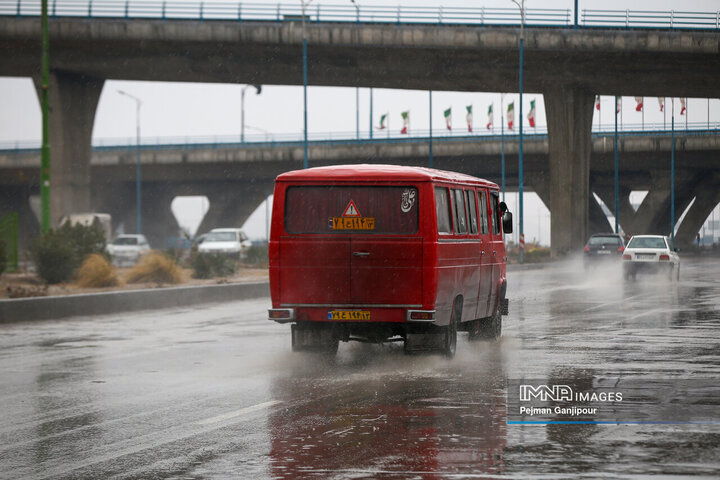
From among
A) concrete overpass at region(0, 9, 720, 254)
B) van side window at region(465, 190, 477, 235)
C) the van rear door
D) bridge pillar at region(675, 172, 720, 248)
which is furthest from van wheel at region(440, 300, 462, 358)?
bridge pillar at region(675, 172, 720, 248)

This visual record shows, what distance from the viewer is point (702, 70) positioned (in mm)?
60156

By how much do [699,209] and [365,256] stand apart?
95.1m

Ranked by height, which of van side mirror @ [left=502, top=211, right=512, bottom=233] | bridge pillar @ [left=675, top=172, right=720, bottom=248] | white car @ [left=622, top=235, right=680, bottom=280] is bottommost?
white car @ [left=622, top=235, right=680, bottom=280]

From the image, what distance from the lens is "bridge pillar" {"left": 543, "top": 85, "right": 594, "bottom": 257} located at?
63938 mm

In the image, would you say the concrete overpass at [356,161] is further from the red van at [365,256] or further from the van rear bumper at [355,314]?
the van rear bumper at [355,314]

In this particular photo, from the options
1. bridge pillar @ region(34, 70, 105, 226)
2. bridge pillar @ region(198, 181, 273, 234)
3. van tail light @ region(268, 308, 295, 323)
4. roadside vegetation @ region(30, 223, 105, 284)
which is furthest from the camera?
bridge pillar @ region(198, 181, 273, 234)

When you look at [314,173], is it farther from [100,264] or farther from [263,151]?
[263,151]

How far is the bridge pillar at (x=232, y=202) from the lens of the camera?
330ft

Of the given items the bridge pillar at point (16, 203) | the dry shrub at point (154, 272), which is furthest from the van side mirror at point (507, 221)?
the bridge pillar at point (16, 203)

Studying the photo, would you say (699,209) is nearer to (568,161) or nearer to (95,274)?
(568,161)

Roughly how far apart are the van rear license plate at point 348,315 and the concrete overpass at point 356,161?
7114 cm

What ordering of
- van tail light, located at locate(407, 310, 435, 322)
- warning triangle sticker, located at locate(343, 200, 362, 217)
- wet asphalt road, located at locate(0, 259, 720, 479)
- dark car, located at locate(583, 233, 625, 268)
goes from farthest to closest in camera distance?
1. dark car, located at locate(583, 233, 625, 268)
2. warning triangle sticker, located at locate(343, 200, 362, 217)
3. van tail light, located at locate(407, 310, 435, 322)
4. wet asphalt road, located at locate(0, 259, 720, 479)

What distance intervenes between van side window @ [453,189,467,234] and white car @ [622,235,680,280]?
917 inches

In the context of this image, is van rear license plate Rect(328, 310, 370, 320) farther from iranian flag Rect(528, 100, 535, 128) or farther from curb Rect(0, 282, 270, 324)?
iranian flag Rect(528, 100, 535, 128)
